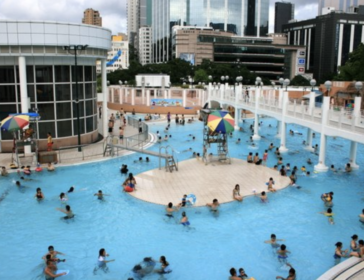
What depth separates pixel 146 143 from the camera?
1262 inches

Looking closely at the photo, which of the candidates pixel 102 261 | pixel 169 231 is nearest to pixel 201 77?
pixel 169 231

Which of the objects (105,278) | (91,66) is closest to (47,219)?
(105,278)

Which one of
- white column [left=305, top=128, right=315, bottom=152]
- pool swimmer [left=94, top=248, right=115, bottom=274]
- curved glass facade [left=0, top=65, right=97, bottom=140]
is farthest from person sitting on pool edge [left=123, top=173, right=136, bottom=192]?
white column [left=305, top=128, right=315, bottom=152]

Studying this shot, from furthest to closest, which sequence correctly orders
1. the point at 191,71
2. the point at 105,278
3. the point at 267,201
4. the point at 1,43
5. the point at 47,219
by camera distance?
the point at 191,71, the point at 1,43, the point at 267,201, the point at 47,219, the point at 105,278

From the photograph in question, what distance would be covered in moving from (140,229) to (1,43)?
55.9ft

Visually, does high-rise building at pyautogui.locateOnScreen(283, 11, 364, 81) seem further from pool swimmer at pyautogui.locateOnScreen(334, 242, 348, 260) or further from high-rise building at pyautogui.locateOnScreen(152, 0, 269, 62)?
pool swimmer at pyautogui.locateOnScreen(334, 242, 348, 260)

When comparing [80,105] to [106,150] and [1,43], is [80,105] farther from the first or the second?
[1,43]

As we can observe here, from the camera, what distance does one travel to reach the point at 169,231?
15477 millimetres

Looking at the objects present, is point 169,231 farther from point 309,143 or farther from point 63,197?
point 309,143

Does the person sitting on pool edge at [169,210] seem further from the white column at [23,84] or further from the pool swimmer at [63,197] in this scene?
the white column at [23,84]

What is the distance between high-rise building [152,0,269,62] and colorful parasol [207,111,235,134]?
451ft

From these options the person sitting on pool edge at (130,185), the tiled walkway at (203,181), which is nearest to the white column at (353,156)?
the tiled walkway at (203,181)

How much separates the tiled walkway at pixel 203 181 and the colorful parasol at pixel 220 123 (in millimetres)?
2691

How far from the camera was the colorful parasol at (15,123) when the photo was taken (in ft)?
74.0
